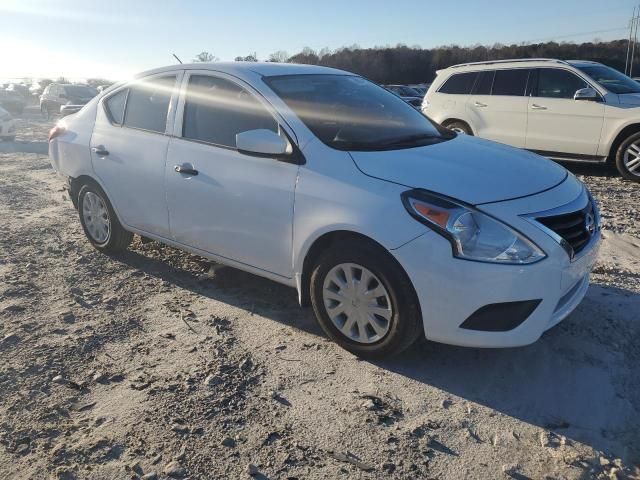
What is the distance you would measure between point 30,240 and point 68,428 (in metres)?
3.79

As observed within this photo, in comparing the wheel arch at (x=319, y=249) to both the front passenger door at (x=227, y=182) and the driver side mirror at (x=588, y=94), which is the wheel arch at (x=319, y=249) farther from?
the driver side mirror at (x=588, y=94)

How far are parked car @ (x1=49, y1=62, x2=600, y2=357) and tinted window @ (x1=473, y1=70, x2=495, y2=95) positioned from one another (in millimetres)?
5743

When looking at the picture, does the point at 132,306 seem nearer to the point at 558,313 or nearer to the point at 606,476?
the point at 558,313

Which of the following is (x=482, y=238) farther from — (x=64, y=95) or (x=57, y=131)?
(x=64, y=95)

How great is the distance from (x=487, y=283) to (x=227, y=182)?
6.17 feet

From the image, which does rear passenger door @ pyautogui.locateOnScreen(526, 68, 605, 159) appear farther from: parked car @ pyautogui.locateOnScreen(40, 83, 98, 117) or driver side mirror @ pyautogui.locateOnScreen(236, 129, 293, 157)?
parked car @ pyautogui.locateOnScreen(40, 83, 98, 117)

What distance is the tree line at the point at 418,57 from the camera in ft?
168

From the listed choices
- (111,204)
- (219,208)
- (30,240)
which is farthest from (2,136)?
(219,208)

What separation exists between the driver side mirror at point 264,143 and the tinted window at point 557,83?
6.90 m

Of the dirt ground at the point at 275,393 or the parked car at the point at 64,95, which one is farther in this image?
the parked car at the point at 64,95

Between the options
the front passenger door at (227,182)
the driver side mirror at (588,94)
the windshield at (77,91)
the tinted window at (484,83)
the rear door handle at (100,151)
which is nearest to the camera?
the front passenger door at (227,182)

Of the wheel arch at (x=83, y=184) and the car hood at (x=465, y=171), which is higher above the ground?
the car hood at (x=465, y=171)

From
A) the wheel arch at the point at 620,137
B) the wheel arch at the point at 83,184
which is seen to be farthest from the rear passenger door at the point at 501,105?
the wheel arch at the point at 83,184

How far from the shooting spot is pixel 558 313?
10.6 feet
